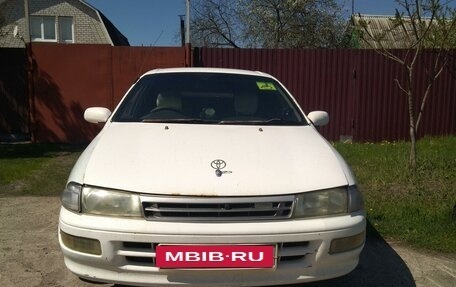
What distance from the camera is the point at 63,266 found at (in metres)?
3.50

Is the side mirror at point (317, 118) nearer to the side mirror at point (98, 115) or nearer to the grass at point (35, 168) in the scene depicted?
the side mirror at point (98, 115)

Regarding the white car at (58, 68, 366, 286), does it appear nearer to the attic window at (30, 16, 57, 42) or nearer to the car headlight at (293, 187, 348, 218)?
the car headlight at (293, 187, 348, 218)

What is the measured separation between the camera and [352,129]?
948cm

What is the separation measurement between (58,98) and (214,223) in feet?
25.1

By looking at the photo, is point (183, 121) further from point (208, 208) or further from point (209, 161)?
point (208, 208)

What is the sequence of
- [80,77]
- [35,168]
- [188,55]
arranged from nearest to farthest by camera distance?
1. [35,168]
2. [188,55]
3. [80,77]

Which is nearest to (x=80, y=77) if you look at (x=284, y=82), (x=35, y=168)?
(x=35, y=168)

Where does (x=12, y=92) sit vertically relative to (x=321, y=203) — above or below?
above

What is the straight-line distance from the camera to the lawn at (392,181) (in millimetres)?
4402

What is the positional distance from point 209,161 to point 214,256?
569 mm

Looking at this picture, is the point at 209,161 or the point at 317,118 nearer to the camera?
the point at 209,161

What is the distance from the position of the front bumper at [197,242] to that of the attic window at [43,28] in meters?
25.1

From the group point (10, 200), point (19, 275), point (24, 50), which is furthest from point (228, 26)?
point (19, 275)

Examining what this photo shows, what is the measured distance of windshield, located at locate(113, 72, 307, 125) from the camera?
3.59m
